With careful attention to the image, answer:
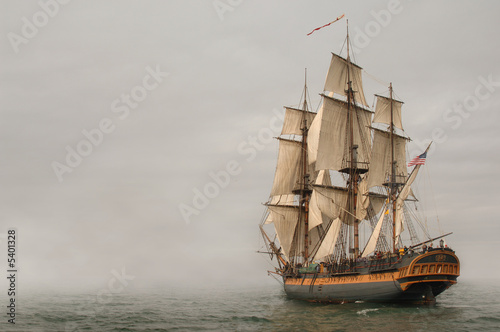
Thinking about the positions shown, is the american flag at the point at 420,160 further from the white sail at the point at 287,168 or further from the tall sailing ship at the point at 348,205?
the white sail at the point at 287,168

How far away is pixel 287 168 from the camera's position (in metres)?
77.7

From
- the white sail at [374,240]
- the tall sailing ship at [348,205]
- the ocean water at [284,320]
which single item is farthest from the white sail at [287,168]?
the ocean water at [284,320]

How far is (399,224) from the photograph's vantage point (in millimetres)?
60562

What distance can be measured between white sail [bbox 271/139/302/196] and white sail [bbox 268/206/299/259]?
2939 mm

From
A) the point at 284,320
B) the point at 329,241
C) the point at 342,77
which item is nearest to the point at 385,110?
the point at 342,77

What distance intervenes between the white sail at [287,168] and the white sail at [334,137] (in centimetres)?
797

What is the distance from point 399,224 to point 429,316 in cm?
1910

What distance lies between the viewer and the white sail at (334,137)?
67000mm

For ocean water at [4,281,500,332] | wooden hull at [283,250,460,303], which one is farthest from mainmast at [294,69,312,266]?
ocean water at [4,281,500,332]

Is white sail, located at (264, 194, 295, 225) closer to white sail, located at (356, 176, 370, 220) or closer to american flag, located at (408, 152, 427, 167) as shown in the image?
white sail, located at (356, 176, 370, 220)

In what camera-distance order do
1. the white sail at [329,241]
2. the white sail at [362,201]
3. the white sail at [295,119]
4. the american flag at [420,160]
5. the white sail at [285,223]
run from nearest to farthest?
the american flag at [420,160], the white sail at [329,241], the white sail at [362,201], the white sail at [285,223], the white sail at [295,119]

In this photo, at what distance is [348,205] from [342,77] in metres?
19.5

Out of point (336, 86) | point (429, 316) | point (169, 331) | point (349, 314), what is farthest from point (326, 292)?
point (336, 86)

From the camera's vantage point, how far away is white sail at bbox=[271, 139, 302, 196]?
77062 millimetres
